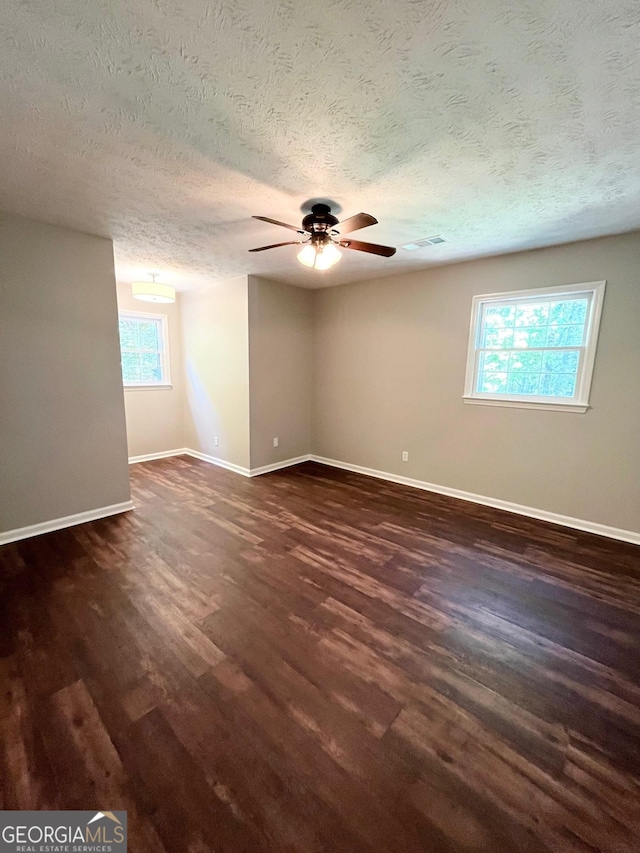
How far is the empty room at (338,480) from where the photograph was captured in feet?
3.91

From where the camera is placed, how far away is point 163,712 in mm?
1502

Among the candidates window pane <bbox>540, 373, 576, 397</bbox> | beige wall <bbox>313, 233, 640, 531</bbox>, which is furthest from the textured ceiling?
window pane <bbox>540, 373, 576, 397</bbox>

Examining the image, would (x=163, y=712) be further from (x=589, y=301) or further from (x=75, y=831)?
(x=589, y=301)

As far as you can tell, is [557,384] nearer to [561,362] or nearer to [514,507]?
[561,362]

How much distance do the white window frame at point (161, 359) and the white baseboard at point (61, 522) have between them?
2.26 meters

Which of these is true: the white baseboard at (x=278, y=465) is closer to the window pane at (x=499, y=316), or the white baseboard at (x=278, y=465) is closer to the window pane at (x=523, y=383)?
the window pane at (x=523, y=383)

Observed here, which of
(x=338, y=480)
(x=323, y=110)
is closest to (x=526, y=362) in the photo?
(x=338, y=480)

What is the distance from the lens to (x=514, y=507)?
3.67 m

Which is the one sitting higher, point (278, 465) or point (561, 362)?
point (561, 362)

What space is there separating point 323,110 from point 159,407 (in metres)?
4.85

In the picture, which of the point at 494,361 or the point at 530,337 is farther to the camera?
the point at 494,361

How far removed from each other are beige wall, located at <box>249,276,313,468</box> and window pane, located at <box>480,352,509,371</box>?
2.54 meters

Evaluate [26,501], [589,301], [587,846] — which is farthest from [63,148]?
[589,301]

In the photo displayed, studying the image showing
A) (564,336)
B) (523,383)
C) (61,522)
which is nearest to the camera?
(61,522)
